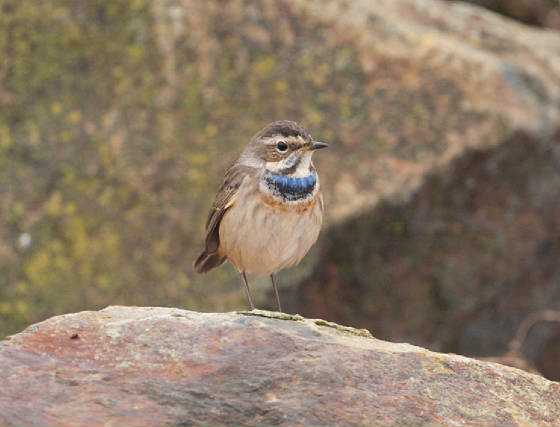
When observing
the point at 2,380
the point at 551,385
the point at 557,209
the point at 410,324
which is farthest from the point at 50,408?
the point at 557,209

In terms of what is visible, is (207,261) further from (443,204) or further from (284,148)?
(443,204)

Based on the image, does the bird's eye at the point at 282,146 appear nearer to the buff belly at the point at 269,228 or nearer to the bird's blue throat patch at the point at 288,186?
the bird's blue throat patch at the point at 288,186

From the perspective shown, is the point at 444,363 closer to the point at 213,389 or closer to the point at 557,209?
the point at 213,389

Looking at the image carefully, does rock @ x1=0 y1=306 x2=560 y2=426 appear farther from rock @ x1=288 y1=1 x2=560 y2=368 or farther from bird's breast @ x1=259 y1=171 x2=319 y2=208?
rock @ x1=288 y1=1 x2=560 y2=368

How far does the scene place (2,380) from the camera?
3350 mm

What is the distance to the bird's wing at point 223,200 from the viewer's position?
18.2 ft

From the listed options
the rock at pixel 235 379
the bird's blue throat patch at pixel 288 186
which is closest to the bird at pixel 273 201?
the bird's blue throat patch at pixel 288 186

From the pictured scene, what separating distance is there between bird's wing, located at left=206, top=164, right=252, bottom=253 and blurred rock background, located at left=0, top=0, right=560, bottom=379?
24.4 inches

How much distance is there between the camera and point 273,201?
539cm

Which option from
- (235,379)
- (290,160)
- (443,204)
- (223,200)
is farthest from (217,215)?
(235,379)

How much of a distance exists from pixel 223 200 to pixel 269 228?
446 mm

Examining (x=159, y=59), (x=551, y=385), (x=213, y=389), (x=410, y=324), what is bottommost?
(x=410, y=324)

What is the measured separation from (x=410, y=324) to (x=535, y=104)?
7.08ft

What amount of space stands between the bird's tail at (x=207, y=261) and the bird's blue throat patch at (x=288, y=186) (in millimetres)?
879
